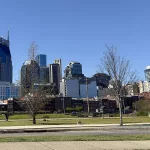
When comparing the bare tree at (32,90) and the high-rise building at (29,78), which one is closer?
the bare tree at (32,90)

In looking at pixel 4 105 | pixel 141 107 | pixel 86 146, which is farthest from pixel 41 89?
pixel 4 105

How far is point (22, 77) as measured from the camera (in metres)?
55.2

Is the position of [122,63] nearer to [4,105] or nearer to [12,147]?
[12,147]

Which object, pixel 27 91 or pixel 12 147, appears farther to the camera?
pixel 27 91

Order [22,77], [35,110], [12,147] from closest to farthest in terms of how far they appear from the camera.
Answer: [12,147]
[35,110]
[22,77]

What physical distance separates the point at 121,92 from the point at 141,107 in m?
87.5

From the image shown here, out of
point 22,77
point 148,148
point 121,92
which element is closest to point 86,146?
point 148,148

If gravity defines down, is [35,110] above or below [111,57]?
below

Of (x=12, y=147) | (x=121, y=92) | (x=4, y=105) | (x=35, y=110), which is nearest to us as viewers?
(x=12, y=147)

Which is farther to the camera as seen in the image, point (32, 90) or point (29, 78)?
point (29, 78)

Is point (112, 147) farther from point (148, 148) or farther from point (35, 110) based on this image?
point (35, 110)

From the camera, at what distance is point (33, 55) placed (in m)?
55.8

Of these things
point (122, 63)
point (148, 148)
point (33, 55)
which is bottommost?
point (148, 148)

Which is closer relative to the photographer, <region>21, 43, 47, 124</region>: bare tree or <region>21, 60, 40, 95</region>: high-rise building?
<region>21, 43, 47, 124</region>: bare tree
